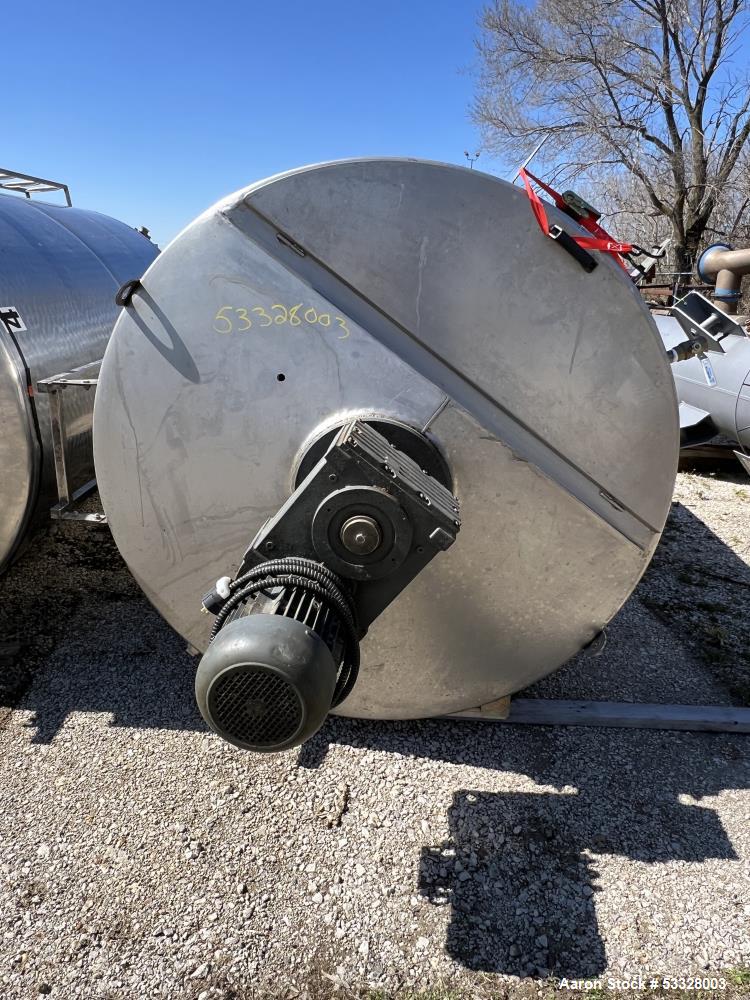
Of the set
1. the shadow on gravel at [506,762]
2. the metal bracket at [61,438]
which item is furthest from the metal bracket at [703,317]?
the metal bracket at [61,438]

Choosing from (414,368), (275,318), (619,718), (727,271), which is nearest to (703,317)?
(619,718)

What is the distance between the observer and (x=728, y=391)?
6.03 metres

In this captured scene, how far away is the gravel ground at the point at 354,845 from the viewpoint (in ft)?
6.57

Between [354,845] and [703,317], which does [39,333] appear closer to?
[354,845]

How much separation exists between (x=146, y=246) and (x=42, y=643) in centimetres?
252

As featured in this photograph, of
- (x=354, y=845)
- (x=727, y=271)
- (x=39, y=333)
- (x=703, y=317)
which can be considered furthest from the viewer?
(x=727, y=271)

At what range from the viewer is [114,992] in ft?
6.25

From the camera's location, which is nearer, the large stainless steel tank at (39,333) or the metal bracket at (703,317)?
the large stainless steel tank at (39,333)

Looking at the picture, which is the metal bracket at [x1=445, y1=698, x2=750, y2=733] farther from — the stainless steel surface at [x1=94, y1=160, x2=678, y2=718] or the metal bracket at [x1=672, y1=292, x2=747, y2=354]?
the metal bracket at [x1=672, y1=292, x2=747, y2=354]

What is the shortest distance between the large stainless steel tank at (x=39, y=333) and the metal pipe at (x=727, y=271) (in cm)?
718

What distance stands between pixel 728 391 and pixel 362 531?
17.3 feet

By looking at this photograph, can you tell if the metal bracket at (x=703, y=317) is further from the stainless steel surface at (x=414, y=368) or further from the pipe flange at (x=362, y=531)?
the pipe flange at (x=362, y=531)

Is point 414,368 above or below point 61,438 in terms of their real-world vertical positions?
above

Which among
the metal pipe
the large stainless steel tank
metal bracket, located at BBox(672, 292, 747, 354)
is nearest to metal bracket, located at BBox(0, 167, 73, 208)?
→ the large stainless steel tank
